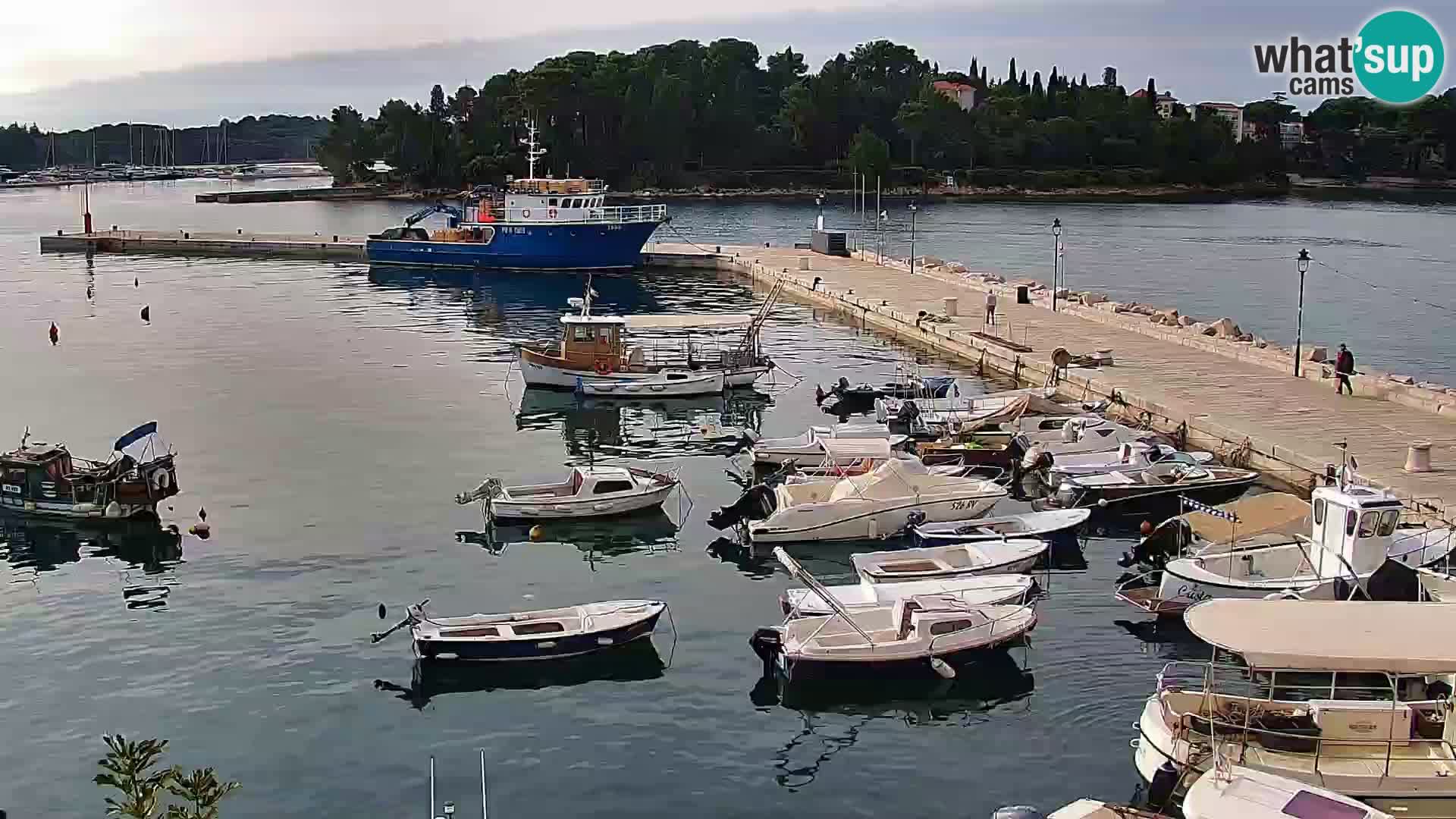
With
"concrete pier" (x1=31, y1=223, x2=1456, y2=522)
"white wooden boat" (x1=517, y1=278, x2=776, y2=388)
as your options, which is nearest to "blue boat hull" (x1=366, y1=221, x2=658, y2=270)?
"concrete pier" (x1=31, y1=223, x2=1456, y2=522)

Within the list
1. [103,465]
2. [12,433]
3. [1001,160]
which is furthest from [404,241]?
[1001,160]

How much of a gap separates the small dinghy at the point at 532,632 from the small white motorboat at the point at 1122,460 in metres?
11.3

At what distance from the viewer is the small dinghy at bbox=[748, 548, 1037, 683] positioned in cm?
2045

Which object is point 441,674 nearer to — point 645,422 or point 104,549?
point 104,549

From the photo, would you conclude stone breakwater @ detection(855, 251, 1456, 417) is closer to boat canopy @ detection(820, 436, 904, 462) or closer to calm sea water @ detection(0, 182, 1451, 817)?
calm sea water @ detection(0, 182, 1451, 817)

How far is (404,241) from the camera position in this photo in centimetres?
8600

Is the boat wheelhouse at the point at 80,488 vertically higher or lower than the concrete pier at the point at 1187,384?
lower

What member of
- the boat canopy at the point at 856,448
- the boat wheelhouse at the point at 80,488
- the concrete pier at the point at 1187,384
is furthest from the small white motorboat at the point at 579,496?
the concrete pier at the point at 1187,384

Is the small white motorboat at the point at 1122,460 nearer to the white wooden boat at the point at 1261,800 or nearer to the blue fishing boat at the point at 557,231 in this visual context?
the white wooden boat at the point at 1261,800

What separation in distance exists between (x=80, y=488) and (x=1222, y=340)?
31.9m

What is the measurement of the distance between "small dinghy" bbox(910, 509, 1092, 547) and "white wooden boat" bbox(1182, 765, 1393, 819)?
11261 mm

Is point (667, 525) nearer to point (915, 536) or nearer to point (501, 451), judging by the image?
point (915, 536)

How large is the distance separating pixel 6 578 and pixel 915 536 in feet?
52.3

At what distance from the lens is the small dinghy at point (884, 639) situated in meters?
20.5
